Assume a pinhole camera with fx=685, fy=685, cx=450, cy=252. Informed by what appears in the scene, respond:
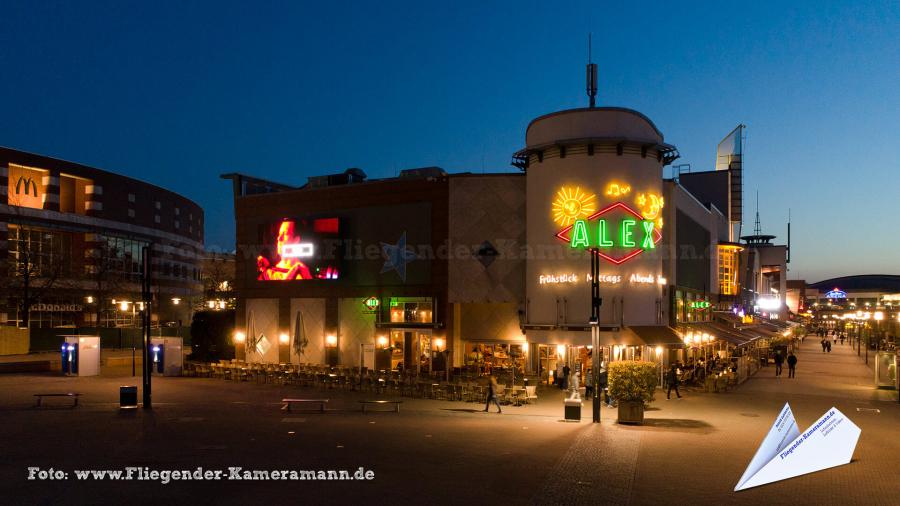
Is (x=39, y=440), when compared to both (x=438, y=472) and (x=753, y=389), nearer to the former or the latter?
(x=438, y=472)

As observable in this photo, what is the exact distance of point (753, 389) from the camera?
3616cm

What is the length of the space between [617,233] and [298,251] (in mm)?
20605

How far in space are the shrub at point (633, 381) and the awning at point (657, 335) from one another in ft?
34.4

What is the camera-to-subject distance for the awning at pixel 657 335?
34.2 meters

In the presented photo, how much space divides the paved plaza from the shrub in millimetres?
1072

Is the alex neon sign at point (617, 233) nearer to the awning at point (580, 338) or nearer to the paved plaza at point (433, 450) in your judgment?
the awning at point (580, 338)

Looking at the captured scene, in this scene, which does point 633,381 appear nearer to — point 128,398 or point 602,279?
point 602,279

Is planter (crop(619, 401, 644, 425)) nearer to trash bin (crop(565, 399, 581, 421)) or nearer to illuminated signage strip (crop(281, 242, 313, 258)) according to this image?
trash bin (crop(565, 399, 581, 421))

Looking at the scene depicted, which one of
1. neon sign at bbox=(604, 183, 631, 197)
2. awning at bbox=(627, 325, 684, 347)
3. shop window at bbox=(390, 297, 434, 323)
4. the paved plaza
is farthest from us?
shop window at bbox=(390, 297, 434, 323)

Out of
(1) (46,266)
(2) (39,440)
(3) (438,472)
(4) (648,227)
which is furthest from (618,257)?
(1) (46,266)

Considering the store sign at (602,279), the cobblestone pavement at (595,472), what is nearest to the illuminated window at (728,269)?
the store sign at (602,279)

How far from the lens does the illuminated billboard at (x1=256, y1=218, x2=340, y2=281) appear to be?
43.1 meters

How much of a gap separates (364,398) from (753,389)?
20.6 m

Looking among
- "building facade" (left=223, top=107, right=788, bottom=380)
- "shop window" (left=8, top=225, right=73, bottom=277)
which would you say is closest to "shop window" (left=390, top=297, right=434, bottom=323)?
"building facade" (left=223, top=107, right=788, bottom=380)
